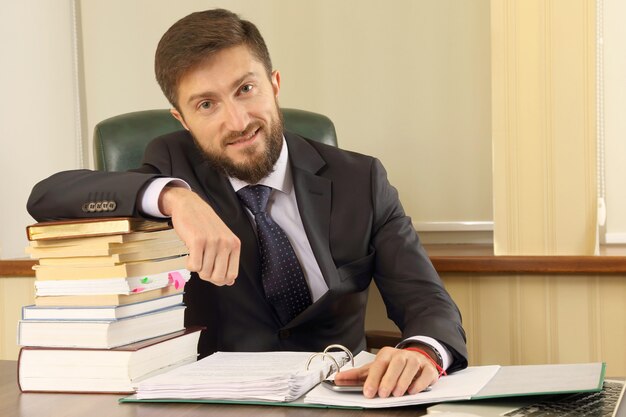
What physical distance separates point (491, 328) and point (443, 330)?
92cm

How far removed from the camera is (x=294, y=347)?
A: 196cm

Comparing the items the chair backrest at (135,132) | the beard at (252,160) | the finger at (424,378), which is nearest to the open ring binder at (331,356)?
the finger at (424,378)

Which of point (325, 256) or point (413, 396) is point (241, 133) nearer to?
point (325, 256)

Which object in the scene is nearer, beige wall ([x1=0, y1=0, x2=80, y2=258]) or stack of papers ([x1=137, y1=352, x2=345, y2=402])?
stack of papers ([x1=137, y1=352, x2=345, y2=402])

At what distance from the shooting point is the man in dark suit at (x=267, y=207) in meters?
1.95

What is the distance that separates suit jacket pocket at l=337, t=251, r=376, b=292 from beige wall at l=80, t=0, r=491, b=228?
2.96ft

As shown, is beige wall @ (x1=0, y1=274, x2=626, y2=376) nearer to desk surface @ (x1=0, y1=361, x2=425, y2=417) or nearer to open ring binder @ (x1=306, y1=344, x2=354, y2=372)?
open ring binder @ (x1=306, y1=344, x2=354, y2=372)

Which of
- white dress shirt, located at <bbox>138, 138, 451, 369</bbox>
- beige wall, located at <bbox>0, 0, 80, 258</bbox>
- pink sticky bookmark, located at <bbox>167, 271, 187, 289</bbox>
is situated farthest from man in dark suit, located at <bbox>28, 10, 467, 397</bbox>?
beige wall, located at <bbox>0, 0, 80, 258</bbox>

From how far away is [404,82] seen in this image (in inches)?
115

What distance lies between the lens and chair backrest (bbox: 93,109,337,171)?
233cm

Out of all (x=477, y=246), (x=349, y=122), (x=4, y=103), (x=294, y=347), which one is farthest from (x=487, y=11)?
(x=4, y=103)

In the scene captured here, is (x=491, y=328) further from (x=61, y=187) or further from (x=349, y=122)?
(x=61, y=187)

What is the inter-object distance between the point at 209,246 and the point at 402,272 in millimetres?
776

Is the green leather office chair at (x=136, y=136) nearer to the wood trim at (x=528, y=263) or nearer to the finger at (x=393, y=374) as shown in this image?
the wood trim at (x=528, y=263)
